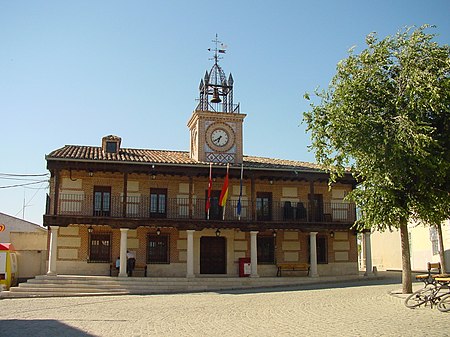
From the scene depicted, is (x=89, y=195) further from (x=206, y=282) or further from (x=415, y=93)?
(x=415, y=93)

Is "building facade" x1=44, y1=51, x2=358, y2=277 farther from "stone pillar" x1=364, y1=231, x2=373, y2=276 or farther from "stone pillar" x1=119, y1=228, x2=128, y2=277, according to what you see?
"stone pillar" x1=364, y1=231, x2=373, y2=276

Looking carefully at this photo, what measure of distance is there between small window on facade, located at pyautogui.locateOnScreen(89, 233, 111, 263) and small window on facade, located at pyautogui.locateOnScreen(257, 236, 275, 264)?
7.59 metres

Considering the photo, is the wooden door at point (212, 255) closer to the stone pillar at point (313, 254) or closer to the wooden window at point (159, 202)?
the wooden window at point (159, 202)

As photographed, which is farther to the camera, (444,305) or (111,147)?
(111,147)

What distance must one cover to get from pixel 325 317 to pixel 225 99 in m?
17.5

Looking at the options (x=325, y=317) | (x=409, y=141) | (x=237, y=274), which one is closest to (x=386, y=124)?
(x=409, y=141)

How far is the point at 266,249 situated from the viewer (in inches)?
1118

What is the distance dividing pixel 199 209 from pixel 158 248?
277 centimetres

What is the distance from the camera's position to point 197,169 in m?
26.1

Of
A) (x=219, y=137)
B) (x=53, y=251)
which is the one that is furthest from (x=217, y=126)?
(x=53, y=251)

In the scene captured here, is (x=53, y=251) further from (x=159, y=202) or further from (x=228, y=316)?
(x=228, y=316)

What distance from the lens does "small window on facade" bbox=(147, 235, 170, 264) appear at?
87.9 ft

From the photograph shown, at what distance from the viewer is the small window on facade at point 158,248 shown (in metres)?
26.8

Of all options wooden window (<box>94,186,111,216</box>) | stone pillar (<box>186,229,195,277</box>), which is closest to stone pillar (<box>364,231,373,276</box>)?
stone pillar (<box>186,229,195,277</box>)
